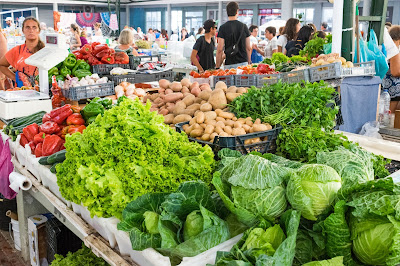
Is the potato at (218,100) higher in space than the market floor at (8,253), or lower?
higher

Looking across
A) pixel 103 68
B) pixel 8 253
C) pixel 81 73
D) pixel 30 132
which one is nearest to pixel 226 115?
pixel 30 132

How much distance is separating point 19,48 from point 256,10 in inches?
708

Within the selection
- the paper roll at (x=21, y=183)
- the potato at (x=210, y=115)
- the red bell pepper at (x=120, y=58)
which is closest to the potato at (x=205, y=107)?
the potato at (x=210, y=115)

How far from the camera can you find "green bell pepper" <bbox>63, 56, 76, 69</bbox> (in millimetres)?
4988

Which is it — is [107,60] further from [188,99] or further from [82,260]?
[82,260]

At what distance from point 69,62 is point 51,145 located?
98.1 inches

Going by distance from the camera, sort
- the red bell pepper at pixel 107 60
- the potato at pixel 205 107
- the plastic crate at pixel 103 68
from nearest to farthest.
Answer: the potato at pixel 205 107 < the plastic crate at pixel 103 68 < the red bell pepper at pixel 107 60

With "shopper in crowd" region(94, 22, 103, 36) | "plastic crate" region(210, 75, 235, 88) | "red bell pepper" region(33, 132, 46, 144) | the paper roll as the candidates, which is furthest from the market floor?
"shopper in crowd" region(94, 22, 103, 36)

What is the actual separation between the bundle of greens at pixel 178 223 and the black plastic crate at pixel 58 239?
4.82 feet

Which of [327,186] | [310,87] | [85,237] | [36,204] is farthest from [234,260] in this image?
[36,204]

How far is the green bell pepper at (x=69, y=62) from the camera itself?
499 centimetres

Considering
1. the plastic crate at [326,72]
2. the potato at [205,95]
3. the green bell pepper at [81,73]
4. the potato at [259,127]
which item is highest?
the plastic crate at [326,72]

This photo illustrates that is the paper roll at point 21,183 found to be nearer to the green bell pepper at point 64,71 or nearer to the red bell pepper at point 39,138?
the red bell pepper at point 39,138

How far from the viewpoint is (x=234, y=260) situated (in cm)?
133
